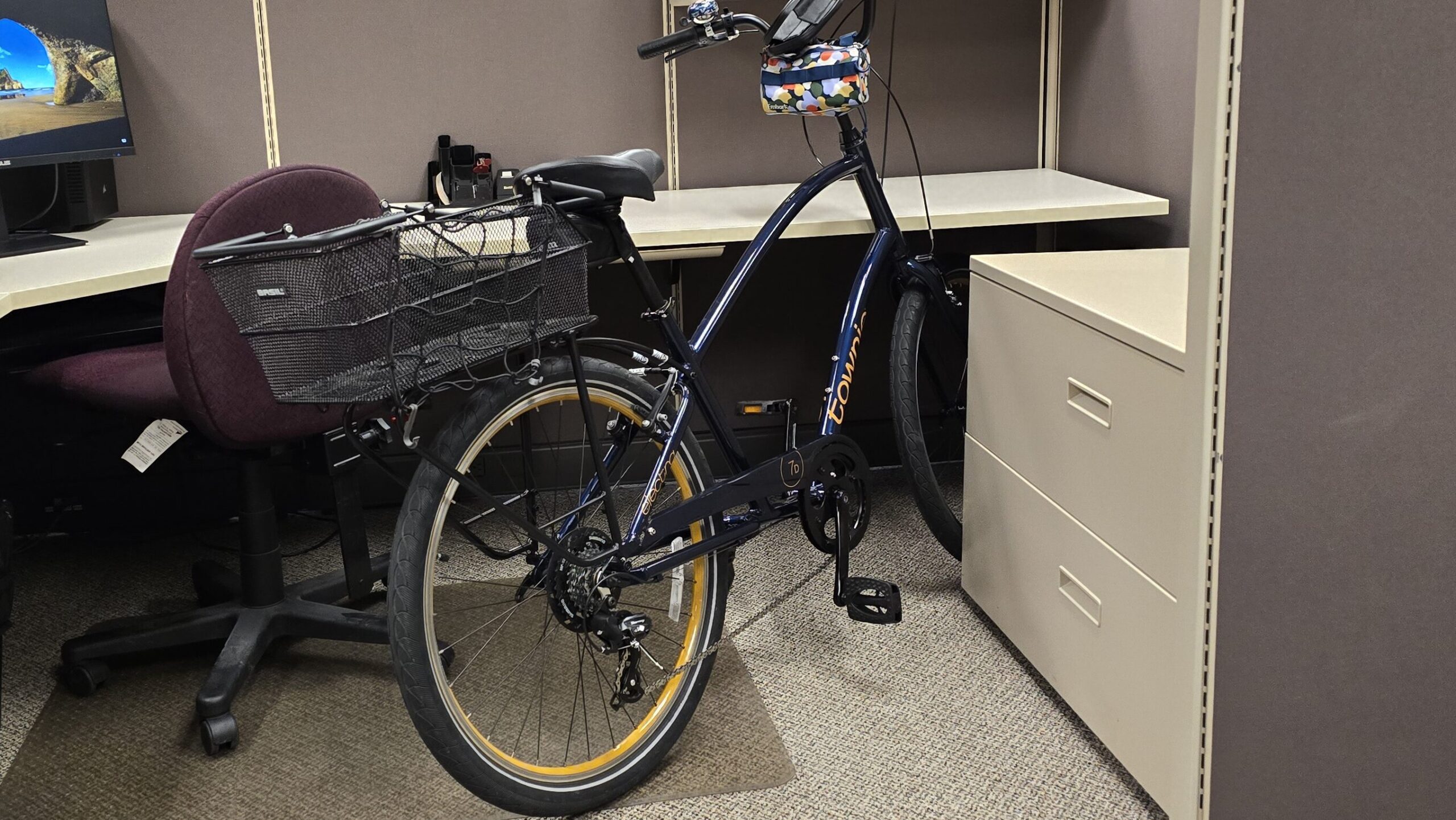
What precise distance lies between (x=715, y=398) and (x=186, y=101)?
147 centimetres

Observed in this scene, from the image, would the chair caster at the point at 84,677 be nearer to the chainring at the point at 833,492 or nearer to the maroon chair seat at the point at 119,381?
the maroon chair seat at the point at 119,381

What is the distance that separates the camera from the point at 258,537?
6.69 ft

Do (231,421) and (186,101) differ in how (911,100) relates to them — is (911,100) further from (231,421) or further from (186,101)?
(231,421)

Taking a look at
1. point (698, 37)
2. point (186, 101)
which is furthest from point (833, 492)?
point (186, 101)

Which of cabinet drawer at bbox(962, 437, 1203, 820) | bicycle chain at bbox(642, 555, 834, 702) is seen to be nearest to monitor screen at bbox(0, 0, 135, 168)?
bicycle chain at bbox(642, 555, 834, 702)

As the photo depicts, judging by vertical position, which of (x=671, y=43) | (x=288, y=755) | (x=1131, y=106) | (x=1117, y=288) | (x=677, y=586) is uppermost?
(x=671, y=43)

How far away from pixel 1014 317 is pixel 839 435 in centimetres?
33

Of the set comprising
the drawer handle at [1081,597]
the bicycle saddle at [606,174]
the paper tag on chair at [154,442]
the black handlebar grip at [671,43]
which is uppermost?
the black handlebar grip at [671,43]

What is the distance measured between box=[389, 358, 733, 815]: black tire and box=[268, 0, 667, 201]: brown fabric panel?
1209 mm

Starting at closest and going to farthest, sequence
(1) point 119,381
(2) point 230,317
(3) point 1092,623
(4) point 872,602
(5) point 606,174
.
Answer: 1. (5) point 606,174
2. (2) point 230,317
3. (3) point 1092,623
4. (1) point 119,381
5. (4) point 872,602

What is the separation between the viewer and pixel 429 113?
2689mm

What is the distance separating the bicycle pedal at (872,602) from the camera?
2.06m

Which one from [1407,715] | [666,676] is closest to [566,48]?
[666,676]

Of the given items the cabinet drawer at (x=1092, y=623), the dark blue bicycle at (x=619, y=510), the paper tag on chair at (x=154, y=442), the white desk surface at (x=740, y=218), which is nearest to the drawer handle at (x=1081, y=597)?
the cabinet drawer at (x=1092, y=623)
